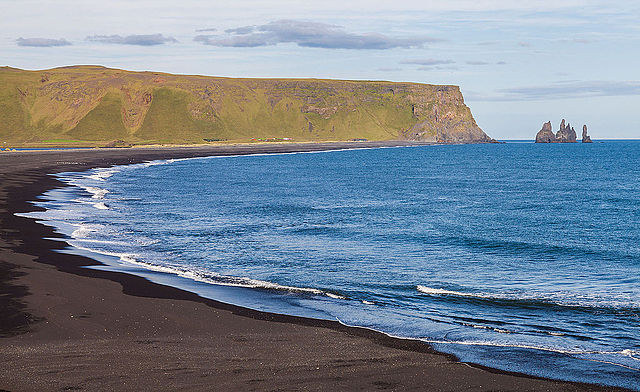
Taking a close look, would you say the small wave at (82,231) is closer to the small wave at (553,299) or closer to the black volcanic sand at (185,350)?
the black volcanic sand at (185,350)

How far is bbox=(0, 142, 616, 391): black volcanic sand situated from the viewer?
11.4 metres

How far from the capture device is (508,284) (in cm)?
2177

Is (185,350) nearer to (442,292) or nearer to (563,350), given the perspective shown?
(563,350)

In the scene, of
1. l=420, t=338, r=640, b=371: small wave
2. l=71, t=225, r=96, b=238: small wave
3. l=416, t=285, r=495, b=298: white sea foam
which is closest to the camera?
l=420, t=338, r=640, b=371: small wave

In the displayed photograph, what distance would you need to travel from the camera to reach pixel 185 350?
13.3 meters

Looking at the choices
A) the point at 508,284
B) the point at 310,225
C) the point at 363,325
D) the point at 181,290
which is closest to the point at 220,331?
the point at 363,325

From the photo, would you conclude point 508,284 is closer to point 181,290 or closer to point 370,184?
point 181,290

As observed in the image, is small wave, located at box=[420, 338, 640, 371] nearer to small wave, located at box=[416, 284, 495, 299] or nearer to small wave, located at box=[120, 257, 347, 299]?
small wave, located at box=[416, 284, 495, 299]

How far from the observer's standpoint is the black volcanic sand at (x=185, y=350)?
11352mm

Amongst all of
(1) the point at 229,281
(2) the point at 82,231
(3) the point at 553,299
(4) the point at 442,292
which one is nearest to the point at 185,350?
(1) the point at 229,281

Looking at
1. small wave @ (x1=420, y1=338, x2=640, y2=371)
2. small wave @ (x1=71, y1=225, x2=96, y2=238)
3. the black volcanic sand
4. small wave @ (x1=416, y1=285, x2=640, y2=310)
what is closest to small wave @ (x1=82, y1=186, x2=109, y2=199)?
small wave @ (x1=71, y1=225, x2=96, y2=238)

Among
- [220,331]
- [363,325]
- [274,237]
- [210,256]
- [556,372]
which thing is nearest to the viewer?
[556,372]

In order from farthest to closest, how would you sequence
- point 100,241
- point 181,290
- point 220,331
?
point 100,241 < point 181,290 < point 220,331

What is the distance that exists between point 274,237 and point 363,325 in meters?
16.6
